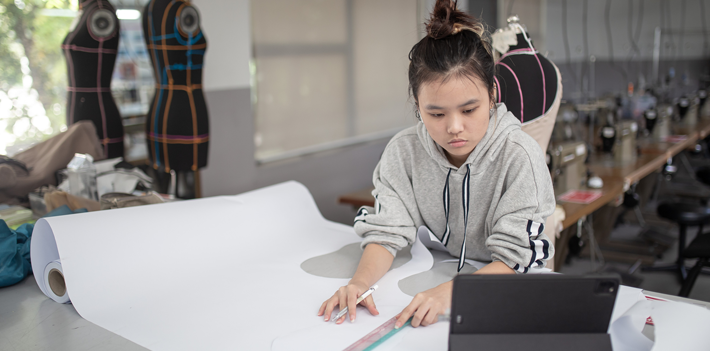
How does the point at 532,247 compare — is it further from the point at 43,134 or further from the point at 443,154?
the point at 43,134

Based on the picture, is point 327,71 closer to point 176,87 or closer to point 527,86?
point 176,87

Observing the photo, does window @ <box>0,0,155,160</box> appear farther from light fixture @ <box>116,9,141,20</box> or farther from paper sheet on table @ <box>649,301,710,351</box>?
paper sheet on table @ <box>649,301,710,351</box>

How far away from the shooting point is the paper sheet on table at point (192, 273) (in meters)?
0.85

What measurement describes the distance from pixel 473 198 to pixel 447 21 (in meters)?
0.37

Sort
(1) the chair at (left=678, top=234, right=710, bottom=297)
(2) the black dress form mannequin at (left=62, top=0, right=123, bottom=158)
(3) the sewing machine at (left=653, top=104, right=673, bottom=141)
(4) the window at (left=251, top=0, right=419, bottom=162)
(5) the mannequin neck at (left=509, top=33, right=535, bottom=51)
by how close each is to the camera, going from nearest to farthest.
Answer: (5) the mannequin neck at (left=509, top=33, right=535, bottom=51)
(2) the black dress form mannequin at (left=62, top=0, right=123, bottom=158)
(1) the chair at (left=678, top=234, right=710, bottom=297)
(4) the window at (left=251, top=0, right=419, bottom=162)
(3) the sewing machine at (left=653, top=104, right=673, bottom=141)

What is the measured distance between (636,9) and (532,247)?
240 inches

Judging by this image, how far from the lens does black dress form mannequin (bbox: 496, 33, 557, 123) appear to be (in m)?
1.31

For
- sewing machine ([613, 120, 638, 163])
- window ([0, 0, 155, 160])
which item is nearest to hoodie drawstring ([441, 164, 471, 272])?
window ([0, 0, 155, 160])

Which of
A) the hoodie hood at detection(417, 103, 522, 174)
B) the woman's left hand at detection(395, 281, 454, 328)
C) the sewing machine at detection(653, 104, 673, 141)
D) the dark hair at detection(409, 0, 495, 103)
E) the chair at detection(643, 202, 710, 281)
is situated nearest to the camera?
the woman's left hand at detection(395, 281, 454, 328)

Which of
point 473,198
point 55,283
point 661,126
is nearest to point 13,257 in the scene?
point 55,283

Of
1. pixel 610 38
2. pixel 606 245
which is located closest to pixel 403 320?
pixel 606 245

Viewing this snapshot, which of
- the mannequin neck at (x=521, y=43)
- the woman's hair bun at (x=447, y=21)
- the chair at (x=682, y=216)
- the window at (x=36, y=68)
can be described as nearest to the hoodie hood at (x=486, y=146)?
Result: the woman's hair bun at (x=447, y=21)

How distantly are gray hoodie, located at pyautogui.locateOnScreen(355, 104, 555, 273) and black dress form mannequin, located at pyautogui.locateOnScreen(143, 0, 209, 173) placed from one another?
1.26 meters

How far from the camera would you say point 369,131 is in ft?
14.2
